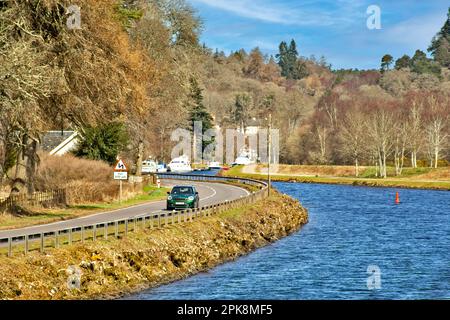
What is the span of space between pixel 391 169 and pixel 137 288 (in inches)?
4147

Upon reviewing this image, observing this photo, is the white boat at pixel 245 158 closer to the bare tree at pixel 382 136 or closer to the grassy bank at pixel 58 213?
A: the bare tree at pixel 382 136

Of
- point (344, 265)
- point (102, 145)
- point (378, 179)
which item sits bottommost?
point (344, 265)

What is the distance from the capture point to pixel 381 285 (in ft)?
113

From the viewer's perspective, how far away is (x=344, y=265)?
40.4m

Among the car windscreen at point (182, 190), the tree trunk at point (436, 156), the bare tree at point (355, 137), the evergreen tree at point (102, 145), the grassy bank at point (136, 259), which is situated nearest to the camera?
the grassy bank at point (136, 259)

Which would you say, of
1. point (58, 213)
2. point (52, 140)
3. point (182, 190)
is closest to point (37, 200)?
point (58, 213)

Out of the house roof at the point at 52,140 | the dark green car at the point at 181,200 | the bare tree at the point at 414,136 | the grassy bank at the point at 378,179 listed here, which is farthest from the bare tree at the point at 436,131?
the dark green car at the point at 181,200

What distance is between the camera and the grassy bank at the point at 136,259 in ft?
90.6

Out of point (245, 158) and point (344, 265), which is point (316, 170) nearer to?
point (245, 158)

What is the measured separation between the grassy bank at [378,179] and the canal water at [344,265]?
4642cm

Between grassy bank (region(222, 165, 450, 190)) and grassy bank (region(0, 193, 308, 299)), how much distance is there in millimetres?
67413

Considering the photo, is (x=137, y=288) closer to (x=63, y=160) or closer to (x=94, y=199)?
(x=94, y=199)

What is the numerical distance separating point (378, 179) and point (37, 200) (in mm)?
82420

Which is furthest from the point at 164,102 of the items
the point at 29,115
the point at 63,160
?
the point at 29,115
